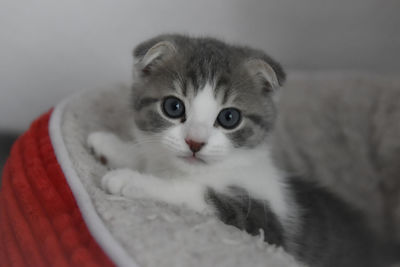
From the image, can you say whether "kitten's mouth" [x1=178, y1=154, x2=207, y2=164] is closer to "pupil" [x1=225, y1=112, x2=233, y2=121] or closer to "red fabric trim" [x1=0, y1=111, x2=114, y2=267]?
"pupil" [x1=225, y1=112, x2=233, y2=121]

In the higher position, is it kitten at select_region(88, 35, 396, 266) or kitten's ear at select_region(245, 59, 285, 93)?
kitten's ear at select_region(245, 59, 285, 93)

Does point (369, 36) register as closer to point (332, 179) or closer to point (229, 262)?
point (332, 179)

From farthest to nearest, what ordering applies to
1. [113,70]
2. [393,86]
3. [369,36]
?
[369,36], [113,70], [393,86]

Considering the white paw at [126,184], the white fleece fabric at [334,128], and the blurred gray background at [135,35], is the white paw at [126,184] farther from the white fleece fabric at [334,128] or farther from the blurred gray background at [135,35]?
the blurred gray background at [135,35]

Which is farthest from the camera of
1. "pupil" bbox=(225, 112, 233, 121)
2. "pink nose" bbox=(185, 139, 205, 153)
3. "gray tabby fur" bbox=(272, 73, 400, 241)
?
"gray tabby fur" bbox=(272, 73, 400, 241)

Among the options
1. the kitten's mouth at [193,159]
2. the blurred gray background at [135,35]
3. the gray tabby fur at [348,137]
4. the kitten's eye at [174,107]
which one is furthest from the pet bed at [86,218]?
the gray tabby fur at [348,137]

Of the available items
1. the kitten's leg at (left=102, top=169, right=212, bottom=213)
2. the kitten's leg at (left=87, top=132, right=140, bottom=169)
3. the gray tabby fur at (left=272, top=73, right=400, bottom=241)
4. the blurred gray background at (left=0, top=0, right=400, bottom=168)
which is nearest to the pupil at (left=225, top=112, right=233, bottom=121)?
the kitten's leg at (left=102, top=169, right=212, bottom=213)

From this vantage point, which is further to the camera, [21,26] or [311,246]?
[21,26]

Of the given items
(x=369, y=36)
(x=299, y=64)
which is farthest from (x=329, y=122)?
(x=369, y=36)
